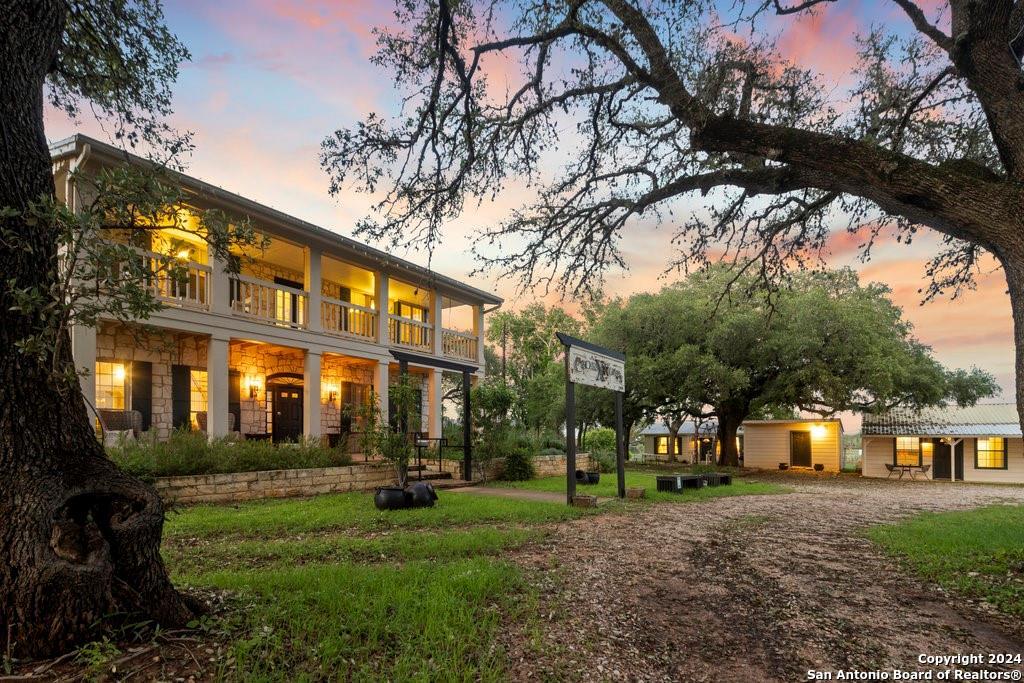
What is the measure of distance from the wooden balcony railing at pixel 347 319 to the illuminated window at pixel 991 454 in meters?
26.2

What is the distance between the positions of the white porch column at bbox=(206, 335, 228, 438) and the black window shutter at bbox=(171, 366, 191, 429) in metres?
1.46

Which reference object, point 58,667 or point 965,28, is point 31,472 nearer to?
point 58,667

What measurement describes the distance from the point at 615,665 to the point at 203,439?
9.00 metres

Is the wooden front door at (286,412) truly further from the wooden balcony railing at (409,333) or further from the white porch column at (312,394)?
the wooden balcony railing at (409,333)

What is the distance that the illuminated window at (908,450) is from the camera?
25.3 meters

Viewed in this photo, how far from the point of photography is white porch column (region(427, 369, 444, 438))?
17391 millimetres

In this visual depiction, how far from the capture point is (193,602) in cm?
353

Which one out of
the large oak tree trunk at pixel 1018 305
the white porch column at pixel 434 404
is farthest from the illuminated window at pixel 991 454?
the large oak tree trunk at pixel 1018 305

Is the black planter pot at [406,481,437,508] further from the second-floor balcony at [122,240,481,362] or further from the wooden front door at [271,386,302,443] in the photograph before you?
the wooden front door at [271,386,302,443]

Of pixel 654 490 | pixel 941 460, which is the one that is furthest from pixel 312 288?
Result: pixel 941 460

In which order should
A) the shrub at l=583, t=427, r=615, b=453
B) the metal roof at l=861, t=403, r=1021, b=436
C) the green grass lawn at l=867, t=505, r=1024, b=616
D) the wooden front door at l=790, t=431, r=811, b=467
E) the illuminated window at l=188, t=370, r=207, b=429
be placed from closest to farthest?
the green grass lawn at l=867, t=505, r=1024, b=616 < the illuminated window at l=188, t=370, r=207, b=429 < the shrub at l=583, t=427, r=615, b=453 < the metal roof at l=861, t=403, r=1021, b=436 < the wooden front door at l=790, t=431, r=811, b=467

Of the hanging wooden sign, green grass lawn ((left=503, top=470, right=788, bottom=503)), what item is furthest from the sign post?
green grass lawn ((left=503, top=470, right=788, bottom=503))

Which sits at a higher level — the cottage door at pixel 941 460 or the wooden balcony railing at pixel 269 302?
the wooden balcony railing at pixel 269 302

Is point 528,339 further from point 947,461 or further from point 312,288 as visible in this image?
point 947,461
